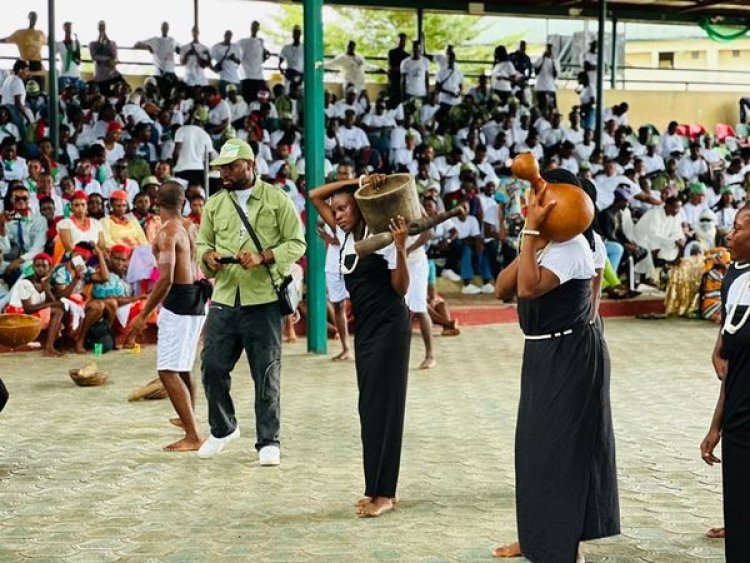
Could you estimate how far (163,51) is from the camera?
2012cm

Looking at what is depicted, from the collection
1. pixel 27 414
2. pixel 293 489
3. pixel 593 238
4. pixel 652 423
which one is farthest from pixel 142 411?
pixel 593 238

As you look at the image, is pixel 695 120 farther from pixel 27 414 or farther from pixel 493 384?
pixel 27 414

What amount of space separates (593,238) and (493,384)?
4992mm

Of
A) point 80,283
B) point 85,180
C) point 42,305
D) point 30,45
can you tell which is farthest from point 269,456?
point 30,45

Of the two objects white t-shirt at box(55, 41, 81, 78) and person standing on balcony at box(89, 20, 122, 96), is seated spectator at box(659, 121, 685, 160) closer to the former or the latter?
person standing on balcony at box(89, 20, 122, 96)

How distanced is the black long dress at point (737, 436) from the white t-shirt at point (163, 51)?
16.1 m

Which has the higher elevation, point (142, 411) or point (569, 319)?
point (569, 319)

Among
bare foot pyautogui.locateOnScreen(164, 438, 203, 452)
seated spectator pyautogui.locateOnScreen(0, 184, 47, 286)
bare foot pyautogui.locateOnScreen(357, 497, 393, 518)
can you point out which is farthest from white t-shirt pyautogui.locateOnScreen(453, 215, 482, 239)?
bare foot pyautogui.locateOnScreen(357, 497, 393, 518)

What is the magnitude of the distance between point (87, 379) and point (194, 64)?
10518mm

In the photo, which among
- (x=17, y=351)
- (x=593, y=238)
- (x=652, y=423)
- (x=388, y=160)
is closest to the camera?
(x=593, y=238)

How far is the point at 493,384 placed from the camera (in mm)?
10828

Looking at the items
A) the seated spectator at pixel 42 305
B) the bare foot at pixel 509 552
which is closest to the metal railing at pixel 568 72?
the seated spectator at pixel 42 305

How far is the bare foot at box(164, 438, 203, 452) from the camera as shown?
8.10 metres

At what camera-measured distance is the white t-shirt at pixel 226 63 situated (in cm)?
2059
